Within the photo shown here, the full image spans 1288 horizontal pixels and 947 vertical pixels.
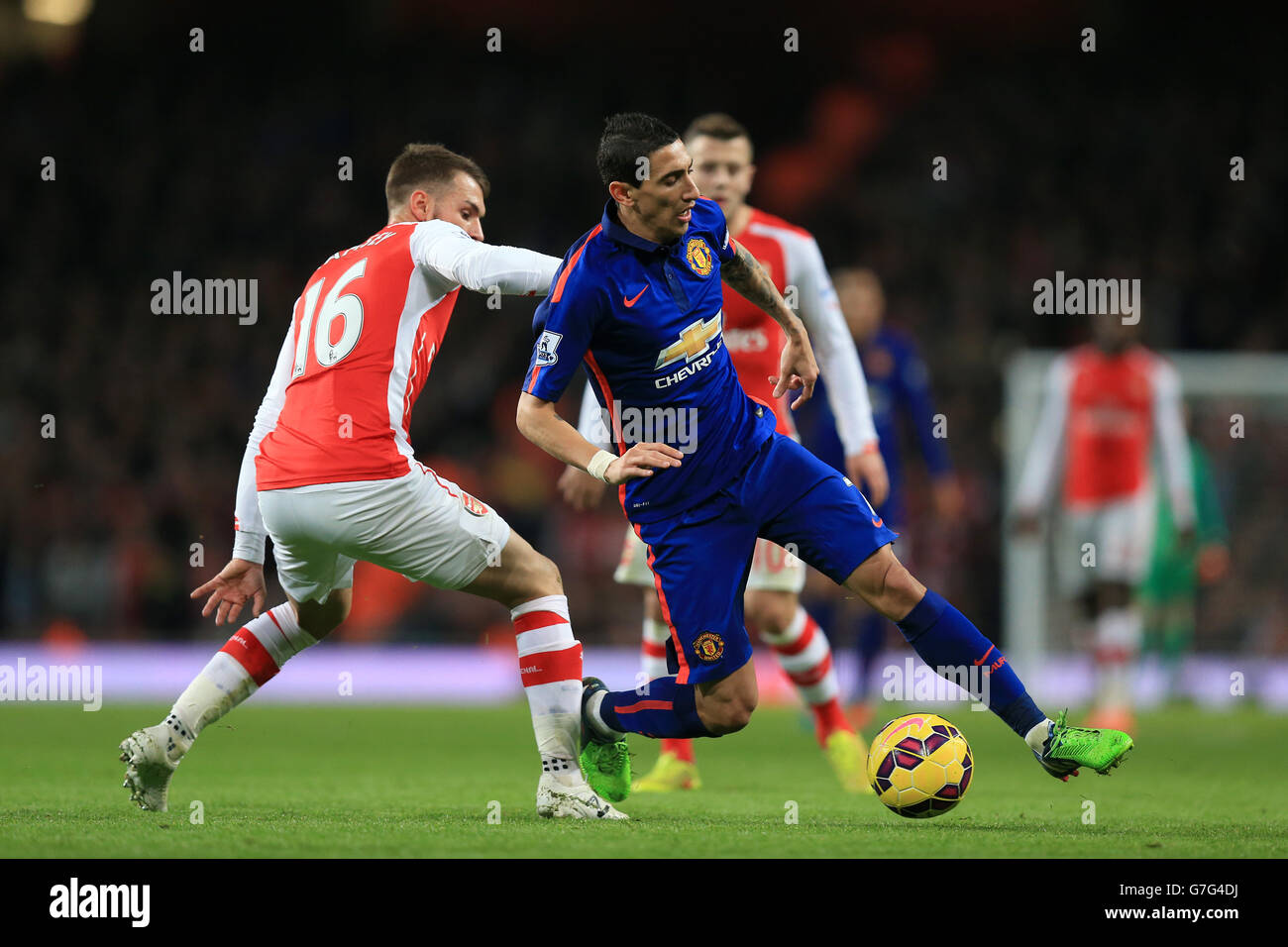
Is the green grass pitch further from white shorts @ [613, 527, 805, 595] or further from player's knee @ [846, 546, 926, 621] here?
white shorts @ [613, 527, 805, 595]

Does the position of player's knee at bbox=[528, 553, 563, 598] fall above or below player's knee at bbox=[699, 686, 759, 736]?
above

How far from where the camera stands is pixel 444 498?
4867 millimetres

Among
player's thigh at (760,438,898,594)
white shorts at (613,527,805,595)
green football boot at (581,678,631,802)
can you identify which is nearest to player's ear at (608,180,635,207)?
player's thigh at (760,438,898,594)

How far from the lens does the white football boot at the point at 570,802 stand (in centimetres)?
477

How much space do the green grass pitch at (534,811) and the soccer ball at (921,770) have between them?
0.25 ft

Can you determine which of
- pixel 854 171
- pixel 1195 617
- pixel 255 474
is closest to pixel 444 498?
pixel 255 474

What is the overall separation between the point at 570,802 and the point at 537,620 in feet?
1.98

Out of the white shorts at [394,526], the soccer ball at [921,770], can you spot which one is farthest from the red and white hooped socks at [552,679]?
the soccer ball at [921,770]

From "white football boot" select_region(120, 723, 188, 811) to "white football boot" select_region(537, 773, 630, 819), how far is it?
113 cm

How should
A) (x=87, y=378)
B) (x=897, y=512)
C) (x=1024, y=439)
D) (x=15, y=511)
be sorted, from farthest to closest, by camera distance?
(x=87, y=378) < (x=15, y=511) < (x=1024, y=439) < (x=897, y=512)

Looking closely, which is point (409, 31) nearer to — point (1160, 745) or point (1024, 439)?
point (1024, 439)

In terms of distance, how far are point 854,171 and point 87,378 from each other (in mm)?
9920

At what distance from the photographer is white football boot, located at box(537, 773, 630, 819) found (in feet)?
15.6

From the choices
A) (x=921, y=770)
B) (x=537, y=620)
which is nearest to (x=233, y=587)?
(x=537, y=620)
